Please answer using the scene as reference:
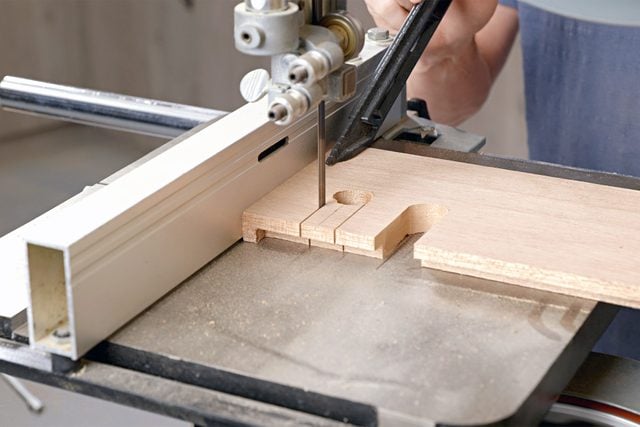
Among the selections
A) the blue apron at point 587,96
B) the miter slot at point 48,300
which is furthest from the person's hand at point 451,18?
the miter slot at point 48,300

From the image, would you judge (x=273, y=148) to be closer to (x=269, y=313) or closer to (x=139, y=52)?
(x=269, y=313)

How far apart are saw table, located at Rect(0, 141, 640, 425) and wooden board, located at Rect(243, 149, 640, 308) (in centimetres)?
2

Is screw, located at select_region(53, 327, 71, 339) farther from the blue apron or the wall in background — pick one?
the wall in background

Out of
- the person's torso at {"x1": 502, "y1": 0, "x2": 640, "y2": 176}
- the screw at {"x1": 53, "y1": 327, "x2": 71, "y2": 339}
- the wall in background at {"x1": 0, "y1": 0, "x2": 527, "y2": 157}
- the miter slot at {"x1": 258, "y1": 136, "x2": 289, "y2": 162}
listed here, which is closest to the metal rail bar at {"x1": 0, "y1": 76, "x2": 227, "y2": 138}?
the miter slot at {"x1": 258, "y1": 136, "x2": 289, "y2": 162}

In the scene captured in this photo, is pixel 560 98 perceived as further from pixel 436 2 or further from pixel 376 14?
pixel 436 2

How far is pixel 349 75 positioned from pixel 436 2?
1.00 feet

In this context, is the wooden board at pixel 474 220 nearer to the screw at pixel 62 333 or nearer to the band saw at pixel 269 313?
the band saw at pixel 269 313

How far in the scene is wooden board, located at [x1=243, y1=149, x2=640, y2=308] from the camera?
3.27 ft

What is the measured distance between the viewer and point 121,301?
95 cm

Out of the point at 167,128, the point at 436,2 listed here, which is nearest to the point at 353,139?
the point at 436,2

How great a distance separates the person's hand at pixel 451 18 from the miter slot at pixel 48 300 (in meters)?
0.75

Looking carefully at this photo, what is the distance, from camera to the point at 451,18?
1579 mm

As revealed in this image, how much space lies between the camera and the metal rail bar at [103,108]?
4.73 feet

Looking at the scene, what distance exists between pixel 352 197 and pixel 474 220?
0.17m
